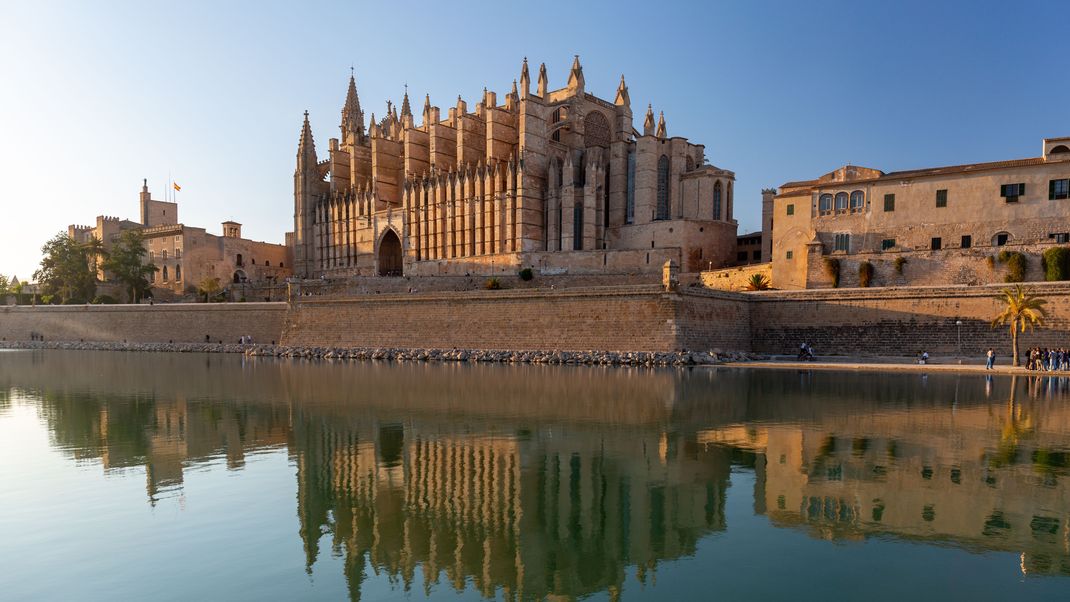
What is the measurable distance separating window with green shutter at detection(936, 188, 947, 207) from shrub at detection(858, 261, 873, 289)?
4.23 m

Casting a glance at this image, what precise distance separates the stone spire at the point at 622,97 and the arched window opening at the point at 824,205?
24.1m

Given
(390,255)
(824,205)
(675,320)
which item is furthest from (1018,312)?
(390,255)

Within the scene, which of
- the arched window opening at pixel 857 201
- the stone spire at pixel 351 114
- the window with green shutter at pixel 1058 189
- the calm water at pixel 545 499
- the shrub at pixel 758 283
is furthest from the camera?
the stone spire at pixel 351 114

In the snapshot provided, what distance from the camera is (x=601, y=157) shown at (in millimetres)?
52312

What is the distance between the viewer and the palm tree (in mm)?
26125

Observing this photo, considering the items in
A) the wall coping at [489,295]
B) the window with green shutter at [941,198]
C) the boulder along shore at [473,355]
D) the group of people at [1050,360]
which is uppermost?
the window with green shutter at [941,198]

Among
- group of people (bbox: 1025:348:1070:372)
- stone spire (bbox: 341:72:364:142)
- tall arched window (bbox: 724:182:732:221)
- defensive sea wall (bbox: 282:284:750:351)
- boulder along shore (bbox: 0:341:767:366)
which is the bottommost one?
boulder along shore (bbox: 0:341:767:366)

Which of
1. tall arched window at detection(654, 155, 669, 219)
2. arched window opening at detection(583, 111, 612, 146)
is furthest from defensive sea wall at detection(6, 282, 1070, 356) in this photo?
arched window opening at detection(583, 111, 612, 146)

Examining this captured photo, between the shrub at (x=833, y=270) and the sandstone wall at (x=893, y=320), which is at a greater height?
the shrub at (x=833, y=270)

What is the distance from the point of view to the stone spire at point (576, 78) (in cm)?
5344

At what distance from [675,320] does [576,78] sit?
94.6ft

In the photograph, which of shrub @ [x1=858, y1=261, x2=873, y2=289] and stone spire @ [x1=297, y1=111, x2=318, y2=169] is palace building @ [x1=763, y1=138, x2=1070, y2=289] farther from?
stone spire @ [x1=297, y1=111, x2=318, y2=169]

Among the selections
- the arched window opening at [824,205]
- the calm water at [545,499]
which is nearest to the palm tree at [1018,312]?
the calm water at [545,499]

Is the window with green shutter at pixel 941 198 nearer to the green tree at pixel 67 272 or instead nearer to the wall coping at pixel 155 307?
the wall coping at pixel 155 307
